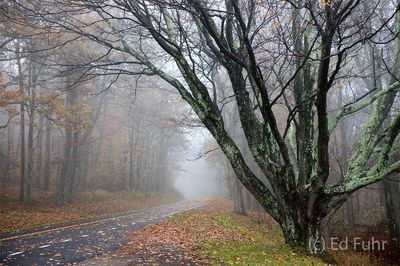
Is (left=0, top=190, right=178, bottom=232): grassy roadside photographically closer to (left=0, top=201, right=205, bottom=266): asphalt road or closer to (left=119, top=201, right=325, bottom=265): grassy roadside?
(left=0, top=201, right=205, bottom=266): asphalt road

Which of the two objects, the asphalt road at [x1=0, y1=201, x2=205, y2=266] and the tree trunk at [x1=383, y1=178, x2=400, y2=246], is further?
the tree trunk at [x1=383, y1=178, x2=400, y2=246]

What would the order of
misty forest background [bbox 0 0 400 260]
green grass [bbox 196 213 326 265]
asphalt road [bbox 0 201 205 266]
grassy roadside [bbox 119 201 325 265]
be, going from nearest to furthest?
green grass [bbox 196 213 326 265]
grassy roadside [bbox 119 201 325 265]
asphalt road [bbox 0 201 205 266]
misty forest background [bbox 0 0 400 260]

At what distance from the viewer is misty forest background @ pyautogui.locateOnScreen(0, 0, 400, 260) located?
33.5ft

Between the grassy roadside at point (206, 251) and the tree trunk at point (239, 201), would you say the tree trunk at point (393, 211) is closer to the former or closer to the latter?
the grassy roadside at point (206, 251)

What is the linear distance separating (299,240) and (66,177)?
66.8ft

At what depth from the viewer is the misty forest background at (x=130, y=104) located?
10.2 meters

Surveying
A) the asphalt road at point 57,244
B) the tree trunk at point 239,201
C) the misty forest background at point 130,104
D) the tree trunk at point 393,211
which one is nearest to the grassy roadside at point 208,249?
the asphalt road at point 57,244

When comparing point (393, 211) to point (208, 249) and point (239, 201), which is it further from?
point (239, 201)

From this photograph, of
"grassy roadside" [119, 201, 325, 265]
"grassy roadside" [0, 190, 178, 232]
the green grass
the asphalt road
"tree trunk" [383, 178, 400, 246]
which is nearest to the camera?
the green grass

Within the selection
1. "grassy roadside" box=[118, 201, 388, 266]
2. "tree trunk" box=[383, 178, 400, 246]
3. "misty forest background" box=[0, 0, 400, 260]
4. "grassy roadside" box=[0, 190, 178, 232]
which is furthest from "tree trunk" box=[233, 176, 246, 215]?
"tree trunk" box=[383, 178, 400, 246]

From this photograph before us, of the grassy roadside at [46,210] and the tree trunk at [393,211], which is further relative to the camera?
the grassy roadside at [46,210]

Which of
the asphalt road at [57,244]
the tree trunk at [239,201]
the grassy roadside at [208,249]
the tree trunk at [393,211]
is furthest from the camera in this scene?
the tree trunk at [239,201]

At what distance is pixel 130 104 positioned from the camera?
37469 mm

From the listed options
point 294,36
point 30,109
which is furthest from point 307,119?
point 30,109
